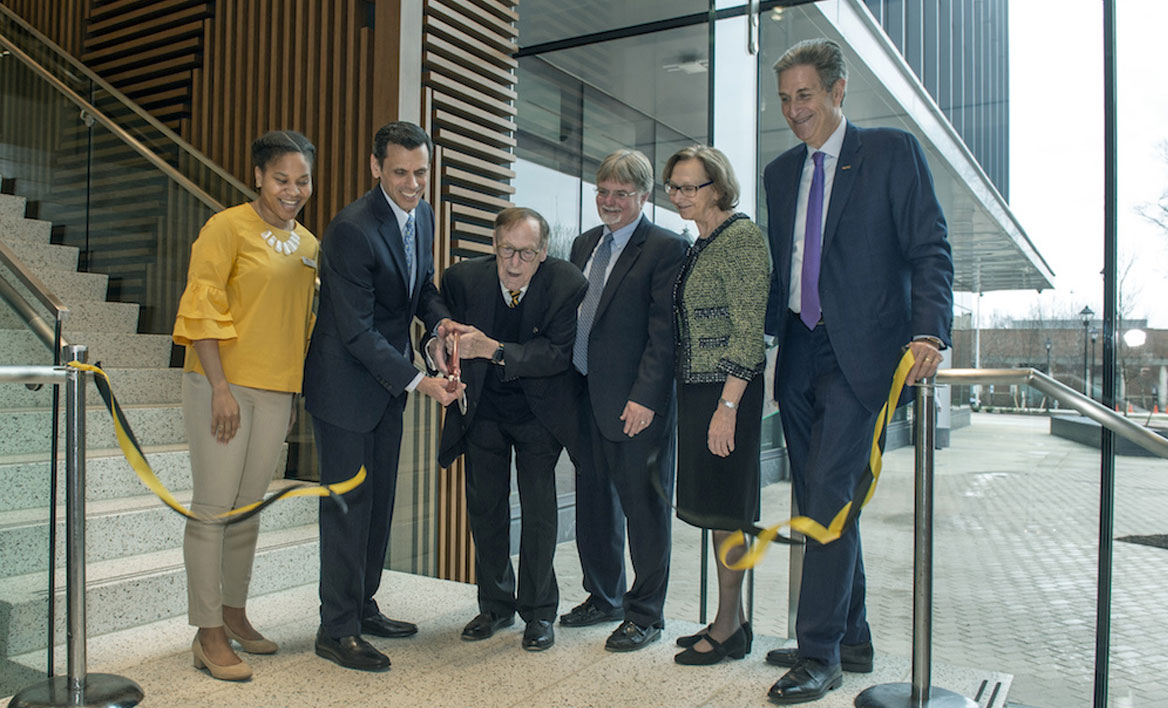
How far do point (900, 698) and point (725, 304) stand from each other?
1175mm

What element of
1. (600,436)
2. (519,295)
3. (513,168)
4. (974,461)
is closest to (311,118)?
(513,168)

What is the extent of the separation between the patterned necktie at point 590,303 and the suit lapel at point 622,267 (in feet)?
0.19

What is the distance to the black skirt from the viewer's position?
2678 millimetres

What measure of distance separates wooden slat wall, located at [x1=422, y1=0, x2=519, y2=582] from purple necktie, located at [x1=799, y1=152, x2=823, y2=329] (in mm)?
2418

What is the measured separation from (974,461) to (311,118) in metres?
3.72

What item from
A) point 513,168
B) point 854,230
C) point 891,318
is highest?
point 513,168

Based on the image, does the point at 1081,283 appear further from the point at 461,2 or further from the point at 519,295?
the point at 461,2

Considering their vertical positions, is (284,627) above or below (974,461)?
below

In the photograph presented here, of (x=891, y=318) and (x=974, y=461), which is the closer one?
(x=891, y=318)

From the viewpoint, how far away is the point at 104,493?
3.68m

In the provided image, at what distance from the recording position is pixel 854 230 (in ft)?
8.20

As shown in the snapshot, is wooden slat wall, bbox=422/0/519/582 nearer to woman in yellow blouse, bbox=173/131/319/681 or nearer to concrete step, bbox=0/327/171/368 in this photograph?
concrete step, bbox=0/327/171/368

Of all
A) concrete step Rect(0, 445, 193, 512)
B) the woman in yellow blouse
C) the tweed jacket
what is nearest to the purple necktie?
the tweed jacket

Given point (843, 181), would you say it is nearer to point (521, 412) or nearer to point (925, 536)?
point (925, 536)
